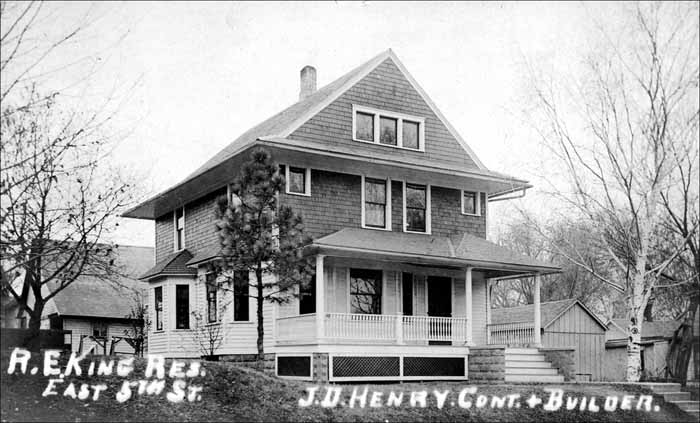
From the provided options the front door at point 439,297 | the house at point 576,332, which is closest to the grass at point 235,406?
the front door at point 439,297

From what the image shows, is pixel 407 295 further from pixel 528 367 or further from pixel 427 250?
pixel 528 367

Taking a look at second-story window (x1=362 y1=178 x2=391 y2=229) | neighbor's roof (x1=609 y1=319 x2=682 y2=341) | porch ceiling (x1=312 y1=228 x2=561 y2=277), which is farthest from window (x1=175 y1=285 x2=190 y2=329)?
neighbor's roof (x1=609 y1=319 x2=682 y2=341)

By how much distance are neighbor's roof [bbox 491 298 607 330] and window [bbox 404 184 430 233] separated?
30.0 feet

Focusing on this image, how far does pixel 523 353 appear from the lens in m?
20.1

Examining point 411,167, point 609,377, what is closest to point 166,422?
point 411,167

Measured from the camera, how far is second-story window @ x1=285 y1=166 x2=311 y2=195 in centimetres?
1970

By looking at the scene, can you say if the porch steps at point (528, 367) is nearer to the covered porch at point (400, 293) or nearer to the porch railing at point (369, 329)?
Result: the covered porch at point (400, 293)

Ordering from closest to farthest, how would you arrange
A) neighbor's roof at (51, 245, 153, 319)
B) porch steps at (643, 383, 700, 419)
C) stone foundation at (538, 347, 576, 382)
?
porch steps at (643, 383, 700, 419) → stone foundation at (538, 347, 576, 382) → neighbor's roof at (51, 245, 153, 319)

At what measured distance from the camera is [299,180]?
1986cm

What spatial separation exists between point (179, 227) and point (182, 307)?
3.31 meters

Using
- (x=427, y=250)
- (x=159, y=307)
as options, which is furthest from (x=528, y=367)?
(x=159, y=307)

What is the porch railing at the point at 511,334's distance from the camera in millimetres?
21297

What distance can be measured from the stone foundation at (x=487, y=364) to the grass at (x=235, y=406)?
2696 mm

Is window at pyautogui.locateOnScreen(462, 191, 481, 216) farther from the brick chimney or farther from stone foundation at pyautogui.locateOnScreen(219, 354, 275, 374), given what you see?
stone foundation at pyautogui.locateOnScreen(219, 354, 275, 374)
